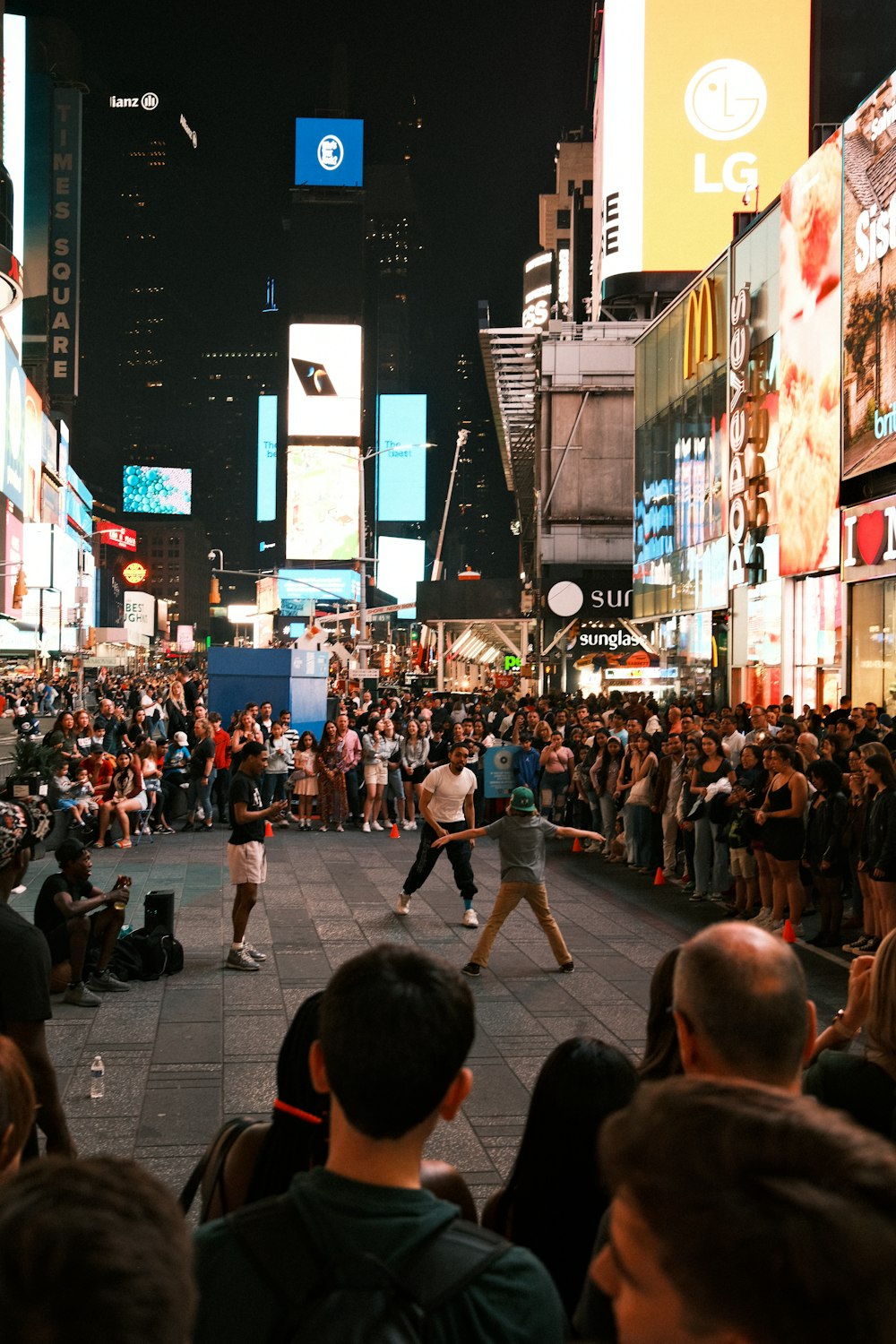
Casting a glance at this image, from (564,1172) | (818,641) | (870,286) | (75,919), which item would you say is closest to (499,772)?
(818,641)

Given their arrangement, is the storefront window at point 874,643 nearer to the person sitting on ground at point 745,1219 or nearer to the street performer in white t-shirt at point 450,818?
the street performer in white t-shirt at point 450,818

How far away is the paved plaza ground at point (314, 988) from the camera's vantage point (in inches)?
263

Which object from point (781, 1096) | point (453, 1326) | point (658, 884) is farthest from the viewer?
point (658, 884)

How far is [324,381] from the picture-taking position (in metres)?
110

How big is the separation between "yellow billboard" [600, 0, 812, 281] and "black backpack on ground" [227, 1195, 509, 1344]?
47.3m

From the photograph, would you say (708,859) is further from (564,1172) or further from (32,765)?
(564,1172)

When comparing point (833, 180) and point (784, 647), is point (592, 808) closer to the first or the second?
point (784, 647)

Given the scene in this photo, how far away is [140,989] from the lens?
9.70 metres

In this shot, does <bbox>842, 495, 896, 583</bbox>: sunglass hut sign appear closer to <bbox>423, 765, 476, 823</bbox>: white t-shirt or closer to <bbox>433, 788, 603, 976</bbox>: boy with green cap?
<bbox>423, 765, 476, 823</bbox>: white t-shirt

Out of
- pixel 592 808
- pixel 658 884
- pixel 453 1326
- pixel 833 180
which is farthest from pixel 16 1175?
pixel 833 180

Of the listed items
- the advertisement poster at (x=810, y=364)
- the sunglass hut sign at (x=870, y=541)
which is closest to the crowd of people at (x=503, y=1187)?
the sunglass hut sign at (x=870, y=541)

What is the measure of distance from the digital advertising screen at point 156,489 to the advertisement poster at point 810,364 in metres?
152

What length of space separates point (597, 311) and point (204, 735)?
3779cm

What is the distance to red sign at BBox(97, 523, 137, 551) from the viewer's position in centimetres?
16512
